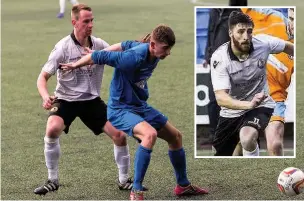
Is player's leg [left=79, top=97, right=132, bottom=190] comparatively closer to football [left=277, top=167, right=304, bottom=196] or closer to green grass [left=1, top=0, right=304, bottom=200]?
green grass [left=1, top=0, right=304, bottom=200]

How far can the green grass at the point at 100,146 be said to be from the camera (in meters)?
8.10

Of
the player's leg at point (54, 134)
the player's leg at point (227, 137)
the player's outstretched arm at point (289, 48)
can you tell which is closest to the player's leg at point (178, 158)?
the player's leg at point (227, 137)

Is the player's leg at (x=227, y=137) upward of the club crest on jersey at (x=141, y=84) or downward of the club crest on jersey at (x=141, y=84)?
downward

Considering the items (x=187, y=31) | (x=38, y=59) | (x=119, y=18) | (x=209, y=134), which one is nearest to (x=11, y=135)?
(x=209, y=134)

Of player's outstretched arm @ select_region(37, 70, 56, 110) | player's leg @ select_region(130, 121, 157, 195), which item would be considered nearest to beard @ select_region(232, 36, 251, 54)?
player's leg @ select_region(130, 121, 157, 195)

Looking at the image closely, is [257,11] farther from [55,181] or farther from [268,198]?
[55,181]

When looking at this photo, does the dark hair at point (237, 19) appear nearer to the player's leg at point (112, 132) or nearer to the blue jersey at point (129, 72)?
the blue jersey at point (129, 72)

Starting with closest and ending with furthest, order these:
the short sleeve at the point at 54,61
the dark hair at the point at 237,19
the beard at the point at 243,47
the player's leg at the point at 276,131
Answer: the short sleeve at the point at 54,61 < the beard at the point at 243,47 < the dark hair at the point at 237,19 < the player's leg at the point at 276,131

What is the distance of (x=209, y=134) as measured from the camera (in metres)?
8.61

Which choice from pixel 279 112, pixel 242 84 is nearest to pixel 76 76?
pixel 242 84

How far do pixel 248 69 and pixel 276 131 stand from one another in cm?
69

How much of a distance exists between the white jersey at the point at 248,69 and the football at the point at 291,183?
97 centimetres

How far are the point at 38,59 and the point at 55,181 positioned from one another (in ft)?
28.4

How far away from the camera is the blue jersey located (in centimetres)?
740
